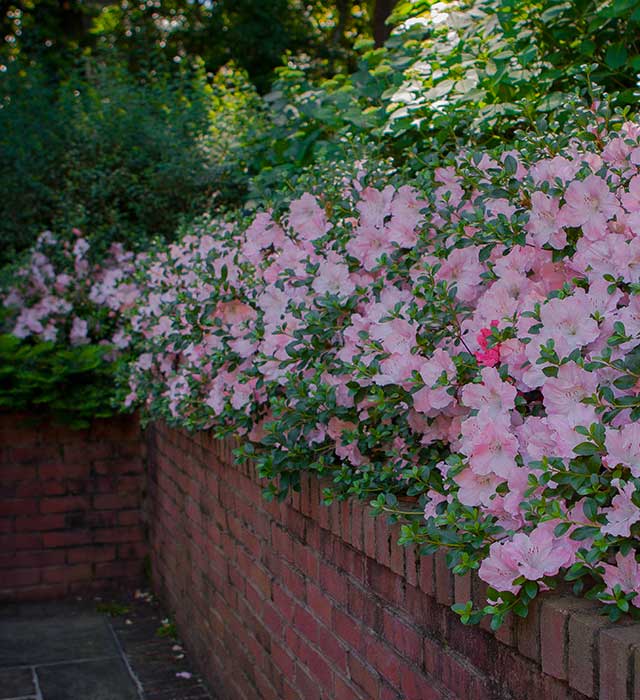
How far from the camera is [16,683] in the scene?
4.14 metres

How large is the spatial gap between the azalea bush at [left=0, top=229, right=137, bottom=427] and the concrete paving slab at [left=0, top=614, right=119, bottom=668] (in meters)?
1.15

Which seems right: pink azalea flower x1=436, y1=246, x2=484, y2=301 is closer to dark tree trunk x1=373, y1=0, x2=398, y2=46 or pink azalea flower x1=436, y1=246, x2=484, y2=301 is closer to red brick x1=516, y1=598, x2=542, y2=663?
red brick x1=516, y1=598, x2=542, y2=663

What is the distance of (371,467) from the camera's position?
2.18 m

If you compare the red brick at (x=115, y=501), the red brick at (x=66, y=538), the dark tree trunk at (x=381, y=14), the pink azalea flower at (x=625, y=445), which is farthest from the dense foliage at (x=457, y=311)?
the dark tree trunk at (x=381, y=14)

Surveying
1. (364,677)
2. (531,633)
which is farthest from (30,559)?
(531,633)

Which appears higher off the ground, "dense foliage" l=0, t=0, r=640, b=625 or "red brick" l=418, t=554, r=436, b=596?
"dense foliage" l=0, t=0, r=640, b=625

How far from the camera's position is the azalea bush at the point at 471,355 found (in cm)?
150

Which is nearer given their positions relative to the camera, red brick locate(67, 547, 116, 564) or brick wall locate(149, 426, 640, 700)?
brick wall locate(149, 426, 640, 700)

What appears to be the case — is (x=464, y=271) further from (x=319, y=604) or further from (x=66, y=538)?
(x=66, y=538)

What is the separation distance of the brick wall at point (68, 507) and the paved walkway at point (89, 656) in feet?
0.64

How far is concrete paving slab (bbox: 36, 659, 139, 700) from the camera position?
4051 mm

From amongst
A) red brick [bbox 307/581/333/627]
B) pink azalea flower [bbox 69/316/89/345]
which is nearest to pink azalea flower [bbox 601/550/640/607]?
red brick [bbox 307/581/333/627]

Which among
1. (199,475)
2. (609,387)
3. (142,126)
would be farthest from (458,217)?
(142,126)

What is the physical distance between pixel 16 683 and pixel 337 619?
7.85ft
